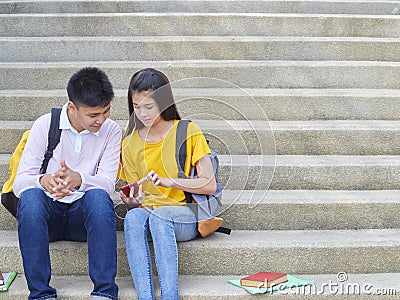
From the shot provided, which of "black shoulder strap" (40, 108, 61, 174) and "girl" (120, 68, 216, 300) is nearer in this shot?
"girl" (120, 68, 216, 300)

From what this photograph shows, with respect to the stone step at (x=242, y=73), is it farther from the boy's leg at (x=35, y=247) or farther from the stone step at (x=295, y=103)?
the boy's leg at (x=35, y=247)

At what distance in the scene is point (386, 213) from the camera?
11.7ft

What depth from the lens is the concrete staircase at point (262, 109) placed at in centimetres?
326

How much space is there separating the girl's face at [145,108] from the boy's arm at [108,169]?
187 mm

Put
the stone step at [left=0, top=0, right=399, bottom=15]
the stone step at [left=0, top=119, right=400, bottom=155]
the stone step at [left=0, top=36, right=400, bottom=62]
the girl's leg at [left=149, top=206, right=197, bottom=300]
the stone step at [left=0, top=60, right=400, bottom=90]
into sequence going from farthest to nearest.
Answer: the stone step at [left=0, top=0, right=399, bottom=15]
the stone step at [left=0, top=36, right=400, bottom=62]
the stone step at [left=0, top=60, right=400, bottom=90]
the stone step at [left=0, top=119, right=400, bottom=155]
the girl's leg at [left=149, top=206, right=197, bottom=300]

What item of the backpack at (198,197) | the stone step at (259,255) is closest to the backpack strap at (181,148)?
the backpack at (198,197)

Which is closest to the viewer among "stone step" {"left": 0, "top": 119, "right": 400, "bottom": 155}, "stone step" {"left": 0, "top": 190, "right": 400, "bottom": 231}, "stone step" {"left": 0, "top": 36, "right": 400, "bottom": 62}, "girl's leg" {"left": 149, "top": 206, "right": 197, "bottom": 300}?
"girl's leg" {"left": 149, "top": 206, "right": 197, "bottom": 300}

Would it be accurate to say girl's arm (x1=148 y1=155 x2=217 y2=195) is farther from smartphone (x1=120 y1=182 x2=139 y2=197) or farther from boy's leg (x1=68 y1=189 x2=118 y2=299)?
boy's leg (x1=68 y1=189 x2=118 y2=299)

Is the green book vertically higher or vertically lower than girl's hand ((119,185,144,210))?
lower

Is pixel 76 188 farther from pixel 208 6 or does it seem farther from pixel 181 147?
pixel 208 6

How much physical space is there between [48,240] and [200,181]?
2.41ft

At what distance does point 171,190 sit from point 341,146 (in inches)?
50.8

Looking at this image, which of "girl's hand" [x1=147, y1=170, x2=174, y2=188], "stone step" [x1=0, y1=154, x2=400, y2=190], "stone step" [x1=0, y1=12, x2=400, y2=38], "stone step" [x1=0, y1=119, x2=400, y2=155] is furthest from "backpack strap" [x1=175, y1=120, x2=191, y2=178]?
"stone step" [x1=0, y1=12, x2=400, y2=38]

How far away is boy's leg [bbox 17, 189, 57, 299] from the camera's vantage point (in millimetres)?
2836
